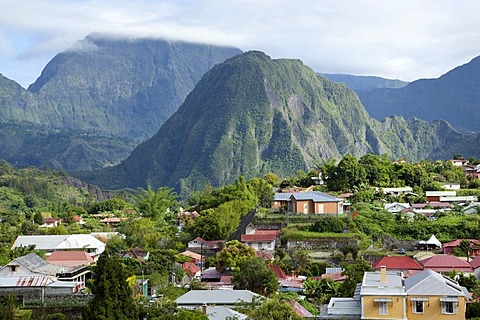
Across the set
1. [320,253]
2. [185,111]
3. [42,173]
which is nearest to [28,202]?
[42,173]

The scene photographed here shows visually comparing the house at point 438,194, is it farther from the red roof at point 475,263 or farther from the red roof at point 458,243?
the red roof at point 475,263

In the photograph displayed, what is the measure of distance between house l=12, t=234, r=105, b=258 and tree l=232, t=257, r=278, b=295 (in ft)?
59.9

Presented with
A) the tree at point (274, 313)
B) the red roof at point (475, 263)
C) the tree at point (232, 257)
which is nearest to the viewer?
the tree at point (274, 313)

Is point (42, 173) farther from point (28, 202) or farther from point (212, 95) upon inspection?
point (212, 95)

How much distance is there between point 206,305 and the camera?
70.8 ft

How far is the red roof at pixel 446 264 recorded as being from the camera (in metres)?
31.0

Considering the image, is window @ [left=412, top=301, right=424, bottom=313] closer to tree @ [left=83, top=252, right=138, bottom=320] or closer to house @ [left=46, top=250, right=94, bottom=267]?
Result: tree @ [left=83, top=252, right=138, bottom=320]

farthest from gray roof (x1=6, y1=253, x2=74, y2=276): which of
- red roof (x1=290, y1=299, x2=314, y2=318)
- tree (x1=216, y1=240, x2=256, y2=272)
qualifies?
red roof (x1=290, y1=299, x2=314, y2=318)

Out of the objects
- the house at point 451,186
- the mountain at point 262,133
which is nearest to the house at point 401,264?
the house at point 451,186

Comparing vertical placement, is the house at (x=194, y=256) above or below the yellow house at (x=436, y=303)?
A: below

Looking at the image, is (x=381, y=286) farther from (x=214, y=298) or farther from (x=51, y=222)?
(x=51, y=222)

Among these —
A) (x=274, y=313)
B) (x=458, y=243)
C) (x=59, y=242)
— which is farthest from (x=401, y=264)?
(x=59, y=242)

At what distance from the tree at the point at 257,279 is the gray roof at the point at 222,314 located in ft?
19.0

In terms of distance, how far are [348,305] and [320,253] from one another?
50.9 ft
